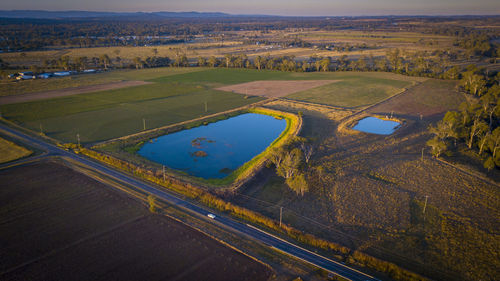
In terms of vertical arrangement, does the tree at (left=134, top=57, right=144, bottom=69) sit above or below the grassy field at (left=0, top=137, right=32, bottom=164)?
above

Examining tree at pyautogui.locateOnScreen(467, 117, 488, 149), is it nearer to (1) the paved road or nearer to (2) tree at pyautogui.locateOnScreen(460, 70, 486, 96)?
(1) the paved road

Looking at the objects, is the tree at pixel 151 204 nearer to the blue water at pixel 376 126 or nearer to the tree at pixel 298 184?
the tree at pixel 298 184

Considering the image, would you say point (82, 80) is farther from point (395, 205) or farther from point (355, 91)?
point (395, 205)

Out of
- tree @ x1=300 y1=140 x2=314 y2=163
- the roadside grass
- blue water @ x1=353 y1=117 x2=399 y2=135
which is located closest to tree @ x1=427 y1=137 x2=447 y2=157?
blue water @ x1=353 y1=117 x2=399 y2=135

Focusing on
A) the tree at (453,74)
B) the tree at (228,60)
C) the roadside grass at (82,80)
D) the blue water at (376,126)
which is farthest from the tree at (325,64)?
the blue water at (376,126)

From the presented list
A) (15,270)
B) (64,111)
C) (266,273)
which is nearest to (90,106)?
(64,111)

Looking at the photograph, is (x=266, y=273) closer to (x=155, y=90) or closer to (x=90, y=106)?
(x=90, y=106)
